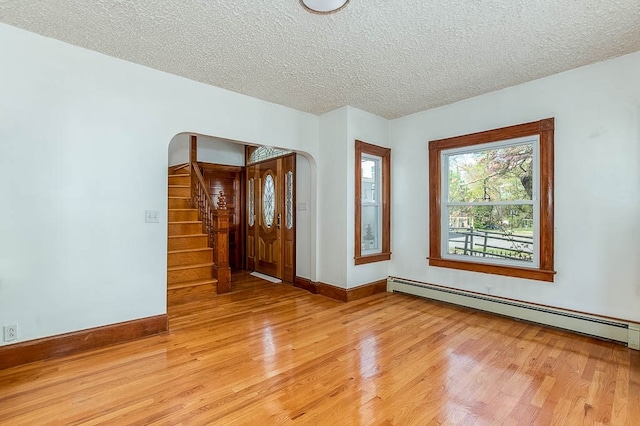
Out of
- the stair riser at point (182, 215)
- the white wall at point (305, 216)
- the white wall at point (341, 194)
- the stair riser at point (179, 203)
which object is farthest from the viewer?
the stair riser at point (179, 203)

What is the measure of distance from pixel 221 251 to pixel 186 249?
65 centimetres

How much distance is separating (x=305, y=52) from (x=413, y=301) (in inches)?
132

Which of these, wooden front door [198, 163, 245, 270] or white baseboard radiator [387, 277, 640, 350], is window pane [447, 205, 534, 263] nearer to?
white baseboard radiator [387, 277, 640, 350]


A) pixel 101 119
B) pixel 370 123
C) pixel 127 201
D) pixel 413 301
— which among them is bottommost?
Answer: pixel 413 301

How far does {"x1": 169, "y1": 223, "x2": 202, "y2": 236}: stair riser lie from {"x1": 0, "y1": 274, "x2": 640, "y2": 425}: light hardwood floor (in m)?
1.86

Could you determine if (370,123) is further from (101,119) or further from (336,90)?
(101,119)

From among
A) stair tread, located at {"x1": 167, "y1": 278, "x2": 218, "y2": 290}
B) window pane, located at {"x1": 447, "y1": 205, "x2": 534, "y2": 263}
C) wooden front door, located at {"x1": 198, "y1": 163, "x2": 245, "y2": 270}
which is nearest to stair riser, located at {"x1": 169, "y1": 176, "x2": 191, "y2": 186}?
wooden front door, located at {"x1": 198, "y1": 163, "x2": 245, "y2": 270}

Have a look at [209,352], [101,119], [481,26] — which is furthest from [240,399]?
[481,26]

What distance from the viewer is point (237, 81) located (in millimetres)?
3354

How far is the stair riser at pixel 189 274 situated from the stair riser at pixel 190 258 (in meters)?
0.21

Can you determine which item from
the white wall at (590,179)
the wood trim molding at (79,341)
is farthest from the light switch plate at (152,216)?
the white wall at (590,179)

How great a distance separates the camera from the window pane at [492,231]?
3.54 m

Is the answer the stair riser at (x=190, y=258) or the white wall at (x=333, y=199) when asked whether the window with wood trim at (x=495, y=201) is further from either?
the stair riser at (x=190, y=258)

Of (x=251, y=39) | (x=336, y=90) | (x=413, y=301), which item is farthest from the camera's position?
(x=413, y=301)
